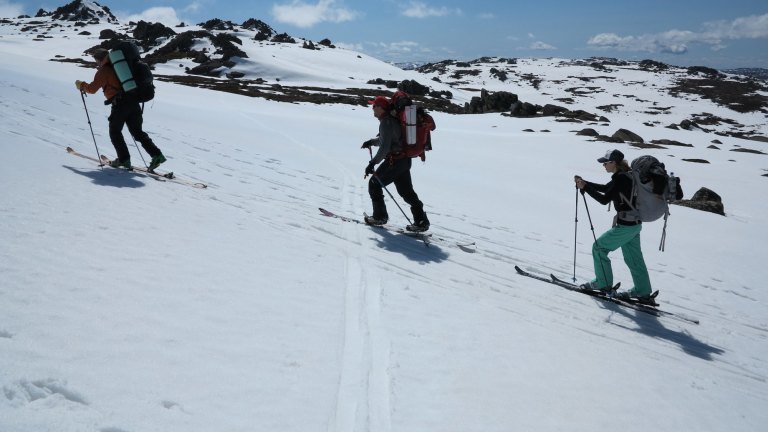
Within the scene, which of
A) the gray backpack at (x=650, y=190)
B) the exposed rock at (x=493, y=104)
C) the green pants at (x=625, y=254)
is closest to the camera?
the gray backpack at (x=650, y=190)

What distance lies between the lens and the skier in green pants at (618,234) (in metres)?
5.68

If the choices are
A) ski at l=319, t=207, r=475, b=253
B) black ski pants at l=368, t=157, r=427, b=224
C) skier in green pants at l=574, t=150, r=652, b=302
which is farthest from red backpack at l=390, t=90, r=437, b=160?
skier in green pants at l=574, t=150, r=652, b=302

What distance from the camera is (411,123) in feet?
22.4

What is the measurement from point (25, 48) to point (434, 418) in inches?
4718

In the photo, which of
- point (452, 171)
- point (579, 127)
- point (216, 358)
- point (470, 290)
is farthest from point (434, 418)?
point (579, 127)

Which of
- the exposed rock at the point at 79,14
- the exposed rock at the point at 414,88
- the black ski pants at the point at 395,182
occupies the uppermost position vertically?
the exposed rock at the point at 79,14

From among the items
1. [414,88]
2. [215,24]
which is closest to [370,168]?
[414,88]

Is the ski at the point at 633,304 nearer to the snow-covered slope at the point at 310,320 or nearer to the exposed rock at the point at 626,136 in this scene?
the snow-covered slope at the point at 310,320

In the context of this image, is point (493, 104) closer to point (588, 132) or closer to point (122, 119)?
point (588, 132)

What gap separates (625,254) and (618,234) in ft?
1.39

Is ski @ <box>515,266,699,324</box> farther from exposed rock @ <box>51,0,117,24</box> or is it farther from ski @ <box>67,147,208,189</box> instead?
exposed rock @ <box>51,0,117,24</box>

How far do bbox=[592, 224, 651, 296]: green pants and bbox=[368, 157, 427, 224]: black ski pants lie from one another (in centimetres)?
284

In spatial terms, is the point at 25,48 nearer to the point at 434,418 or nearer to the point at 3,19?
the point at 3,19

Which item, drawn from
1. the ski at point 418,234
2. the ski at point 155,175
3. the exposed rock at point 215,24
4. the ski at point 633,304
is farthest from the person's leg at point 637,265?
the exposed rock at point 215,24
